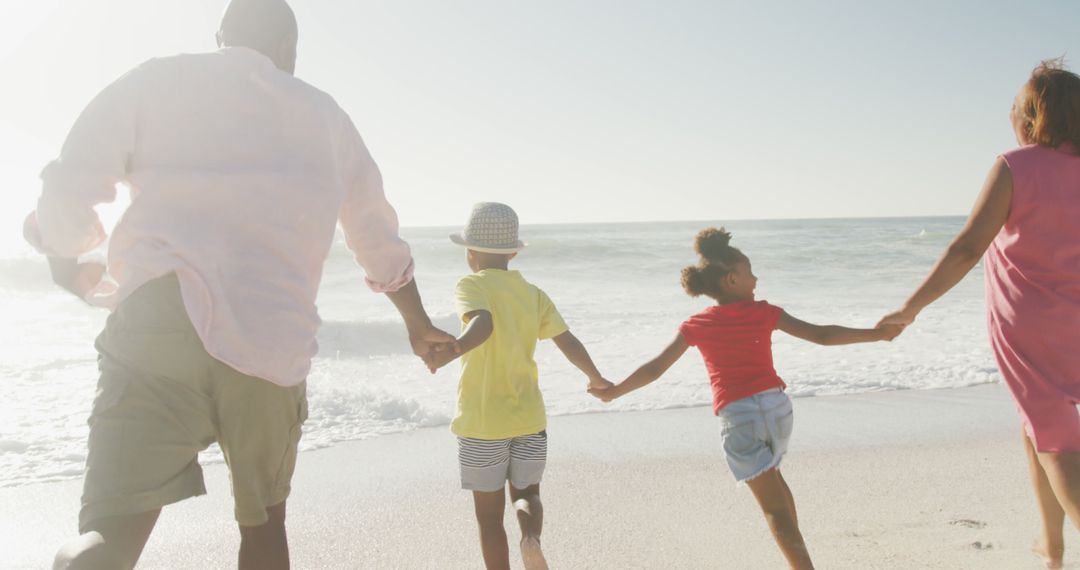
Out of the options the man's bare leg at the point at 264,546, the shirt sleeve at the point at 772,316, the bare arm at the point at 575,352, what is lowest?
the man's bare leg at the point at 264,546

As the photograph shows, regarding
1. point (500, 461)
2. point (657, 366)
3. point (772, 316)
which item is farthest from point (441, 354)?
point (772, 316)

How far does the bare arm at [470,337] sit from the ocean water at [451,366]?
3.02 meters

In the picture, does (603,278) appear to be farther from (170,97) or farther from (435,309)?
(170,97)

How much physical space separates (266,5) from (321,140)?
0.38 meters

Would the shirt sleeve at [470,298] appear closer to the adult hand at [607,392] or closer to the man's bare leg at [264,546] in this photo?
the adult hand at [607,392]

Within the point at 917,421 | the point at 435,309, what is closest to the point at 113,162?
the point at 917,421

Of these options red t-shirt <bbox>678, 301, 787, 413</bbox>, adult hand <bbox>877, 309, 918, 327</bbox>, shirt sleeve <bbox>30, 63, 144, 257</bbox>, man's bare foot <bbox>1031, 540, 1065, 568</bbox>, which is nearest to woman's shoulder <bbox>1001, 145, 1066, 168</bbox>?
adult hand <bbox>877, 309, 918, 327</bbox>

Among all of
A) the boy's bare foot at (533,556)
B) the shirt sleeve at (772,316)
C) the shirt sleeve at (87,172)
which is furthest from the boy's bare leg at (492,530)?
the shirt sleeve at (87,172)

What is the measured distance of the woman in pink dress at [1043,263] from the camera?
258 cm

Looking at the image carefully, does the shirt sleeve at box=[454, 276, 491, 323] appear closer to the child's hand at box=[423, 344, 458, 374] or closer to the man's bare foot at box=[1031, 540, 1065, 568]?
the child's hand at box=[423, 344, 458, 374]

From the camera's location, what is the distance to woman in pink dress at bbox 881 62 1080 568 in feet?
8.46

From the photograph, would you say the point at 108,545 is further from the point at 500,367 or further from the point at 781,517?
the point at 781,517

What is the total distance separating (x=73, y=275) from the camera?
1.87 m

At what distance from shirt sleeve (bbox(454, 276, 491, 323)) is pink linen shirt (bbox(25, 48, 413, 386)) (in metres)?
1.01
